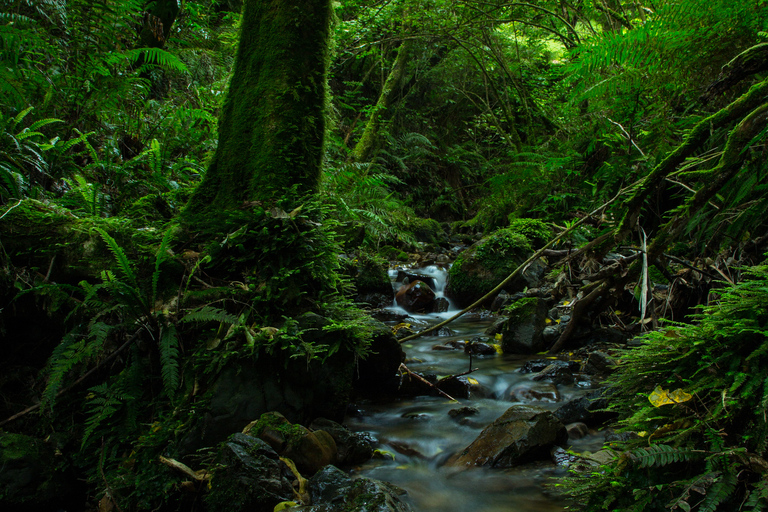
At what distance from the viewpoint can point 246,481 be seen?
78.5 inches

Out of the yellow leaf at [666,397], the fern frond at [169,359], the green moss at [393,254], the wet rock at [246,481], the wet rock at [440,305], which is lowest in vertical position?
the wet rock at [440,305]

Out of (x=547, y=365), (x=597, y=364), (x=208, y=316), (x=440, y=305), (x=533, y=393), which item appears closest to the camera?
(x=208, y=316)

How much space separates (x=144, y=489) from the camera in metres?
2.08

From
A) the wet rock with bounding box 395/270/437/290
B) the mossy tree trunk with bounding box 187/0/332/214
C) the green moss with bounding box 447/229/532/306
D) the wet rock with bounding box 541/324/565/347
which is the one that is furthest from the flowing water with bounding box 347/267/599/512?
the wet rock with bounding box 395/270/437/290

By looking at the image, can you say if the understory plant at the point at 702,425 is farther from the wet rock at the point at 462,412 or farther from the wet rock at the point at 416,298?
the wet rock at the point at 416,298

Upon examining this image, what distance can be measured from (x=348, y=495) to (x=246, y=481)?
0.51m

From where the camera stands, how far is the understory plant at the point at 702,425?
1178 millimetres

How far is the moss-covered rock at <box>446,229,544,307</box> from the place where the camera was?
7562 millimetres

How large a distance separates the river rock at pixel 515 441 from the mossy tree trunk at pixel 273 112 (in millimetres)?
2431

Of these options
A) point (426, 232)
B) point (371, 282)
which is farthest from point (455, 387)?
point (426, 232)

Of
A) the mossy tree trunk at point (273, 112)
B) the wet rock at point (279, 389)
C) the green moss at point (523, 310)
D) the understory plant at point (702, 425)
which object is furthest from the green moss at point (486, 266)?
the understory plant at point (702, 425)

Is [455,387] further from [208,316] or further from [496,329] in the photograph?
[208,316]

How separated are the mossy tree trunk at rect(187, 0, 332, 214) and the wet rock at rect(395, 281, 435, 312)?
177 inches

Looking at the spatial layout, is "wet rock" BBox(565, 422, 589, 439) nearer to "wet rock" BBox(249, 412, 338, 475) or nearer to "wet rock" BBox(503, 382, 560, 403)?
"wet rock" BBox(503, 382, 560, 403)
